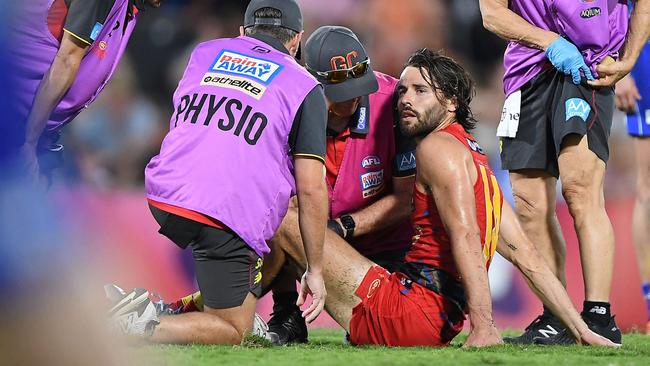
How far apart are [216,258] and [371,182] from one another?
1161 millimetres

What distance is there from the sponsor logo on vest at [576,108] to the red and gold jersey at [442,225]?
2.57ft

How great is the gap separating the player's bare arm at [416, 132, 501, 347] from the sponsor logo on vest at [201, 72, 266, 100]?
797 millimetres

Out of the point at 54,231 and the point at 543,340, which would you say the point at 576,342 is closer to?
the point at 543,340

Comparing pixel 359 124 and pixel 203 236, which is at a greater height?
pixel 359 124

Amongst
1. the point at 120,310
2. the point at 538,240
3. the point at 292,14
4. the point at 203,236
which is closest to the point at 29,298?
the point at 120,310

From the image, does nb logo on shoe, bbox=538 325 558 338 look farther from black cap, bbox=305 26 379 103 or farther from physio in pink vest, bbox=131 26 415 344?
black cap, bbox=305 26 379 103

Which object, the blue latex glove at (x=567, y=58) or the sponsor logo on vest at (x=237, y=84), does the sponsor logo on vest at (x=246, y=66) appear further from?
the blue latex glove at (x=567, y=58)

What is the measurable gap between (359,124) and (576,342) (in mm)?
1578

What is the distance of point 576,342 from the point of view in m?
4.55

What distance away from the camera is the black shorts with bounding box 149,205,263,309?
4332mm

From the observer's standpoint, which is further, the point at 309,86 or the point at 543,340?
the point at 543,340

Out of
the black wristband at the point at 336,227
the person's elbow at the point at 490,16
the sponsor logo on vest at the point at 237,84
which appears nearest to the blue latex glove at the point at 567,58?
the person's elbow at the point at 490,16

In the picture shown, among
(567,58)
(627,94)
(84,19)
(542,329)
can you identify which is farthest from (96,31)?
(627,94)

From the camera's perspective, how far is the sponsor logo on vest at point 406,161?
5.11m
